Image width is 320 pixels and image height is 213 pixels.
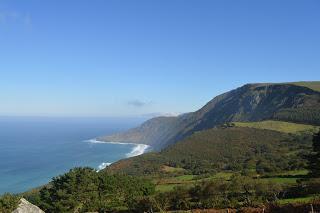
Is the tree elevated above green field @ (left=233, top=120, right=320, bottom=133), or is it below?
below

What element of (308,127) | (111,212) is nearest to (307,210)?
(111,212)

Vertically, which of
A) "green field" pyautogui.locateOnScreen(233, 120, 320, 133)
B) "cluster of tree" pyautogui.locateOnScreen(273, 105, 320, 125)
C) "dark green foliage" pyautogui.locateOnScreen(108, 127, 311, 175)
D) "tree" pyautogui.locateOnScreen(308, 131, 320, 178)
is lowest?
"dark green foliage" pyautogui.locateOnScreen(108, 127, 311, 175)

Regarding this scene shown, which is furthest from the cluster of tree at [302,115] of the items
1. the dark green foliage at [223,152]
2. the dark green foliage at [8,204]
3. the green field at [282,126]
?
the dark green foliage at [8,204]

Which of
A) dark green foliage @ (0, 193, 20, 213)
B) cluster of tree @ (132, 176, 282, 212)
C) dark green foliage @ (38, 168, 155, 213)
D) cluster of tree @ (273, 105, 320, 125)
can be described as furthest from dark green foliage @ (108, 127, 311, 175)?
dark green foliage @ (0, 193, 20, 213)

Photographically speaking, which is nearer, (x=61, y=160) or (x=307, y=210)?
(x=307, y=210)

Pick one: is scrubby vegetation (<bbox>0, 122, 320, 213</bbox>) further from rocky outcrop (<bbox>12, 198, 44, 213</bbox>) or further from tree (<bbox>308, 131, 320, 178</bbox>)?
rocky outcrop (<bbox>12, 198, 44, 213</bbox>)

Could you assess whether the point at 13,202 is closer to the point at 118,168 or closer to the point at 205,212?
the point at 205,212
